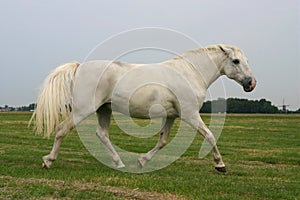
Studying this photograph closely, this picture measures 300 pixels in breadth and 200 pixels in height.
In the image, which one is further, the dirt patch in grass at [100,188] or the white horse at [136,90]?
the white horse at [136,90]

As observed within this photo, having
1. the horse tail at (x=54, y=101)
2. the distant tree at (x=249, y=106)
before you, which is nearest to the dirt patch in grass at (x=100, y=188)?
the horse tail at (x=54, y=101)

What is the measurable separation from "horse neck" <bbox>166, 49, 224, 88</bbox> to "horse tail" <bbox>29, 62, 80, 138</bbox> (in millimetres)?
2173

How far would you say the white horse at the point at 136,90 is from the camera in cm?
Result: 815

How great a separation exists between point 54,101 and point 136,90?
1631 millimetres

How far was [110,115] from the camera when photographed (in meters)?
9.18

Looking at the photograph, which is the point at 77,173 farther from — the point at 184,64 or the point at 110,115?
the point at 184,64

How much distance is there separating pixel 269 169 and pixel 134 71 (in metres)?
3.85

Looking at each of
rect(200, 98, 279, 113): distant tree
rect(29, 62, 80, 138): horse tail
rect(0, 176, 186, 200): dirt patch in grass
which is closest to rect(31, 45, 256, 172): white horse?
rect(29, 62, 80, 138): horse tail

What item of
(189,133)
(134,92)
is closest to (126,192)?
(134,92)

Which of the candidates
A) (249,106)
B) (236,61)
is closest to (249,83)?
(236,61)

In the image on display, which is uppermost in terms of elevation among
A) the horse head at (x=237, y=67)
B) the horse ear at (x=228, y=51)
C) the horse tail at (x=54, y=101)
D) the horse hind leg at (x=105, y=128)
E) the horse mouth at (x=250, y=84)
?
the horse ear at (x=228, y=51)

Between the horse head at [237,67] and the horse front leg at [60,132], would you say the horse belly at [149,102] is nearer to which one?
the horse front leg at [60,132]

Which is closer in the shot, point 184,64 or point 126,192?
point 126,192

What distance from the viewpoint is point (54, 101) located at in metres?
8.38
